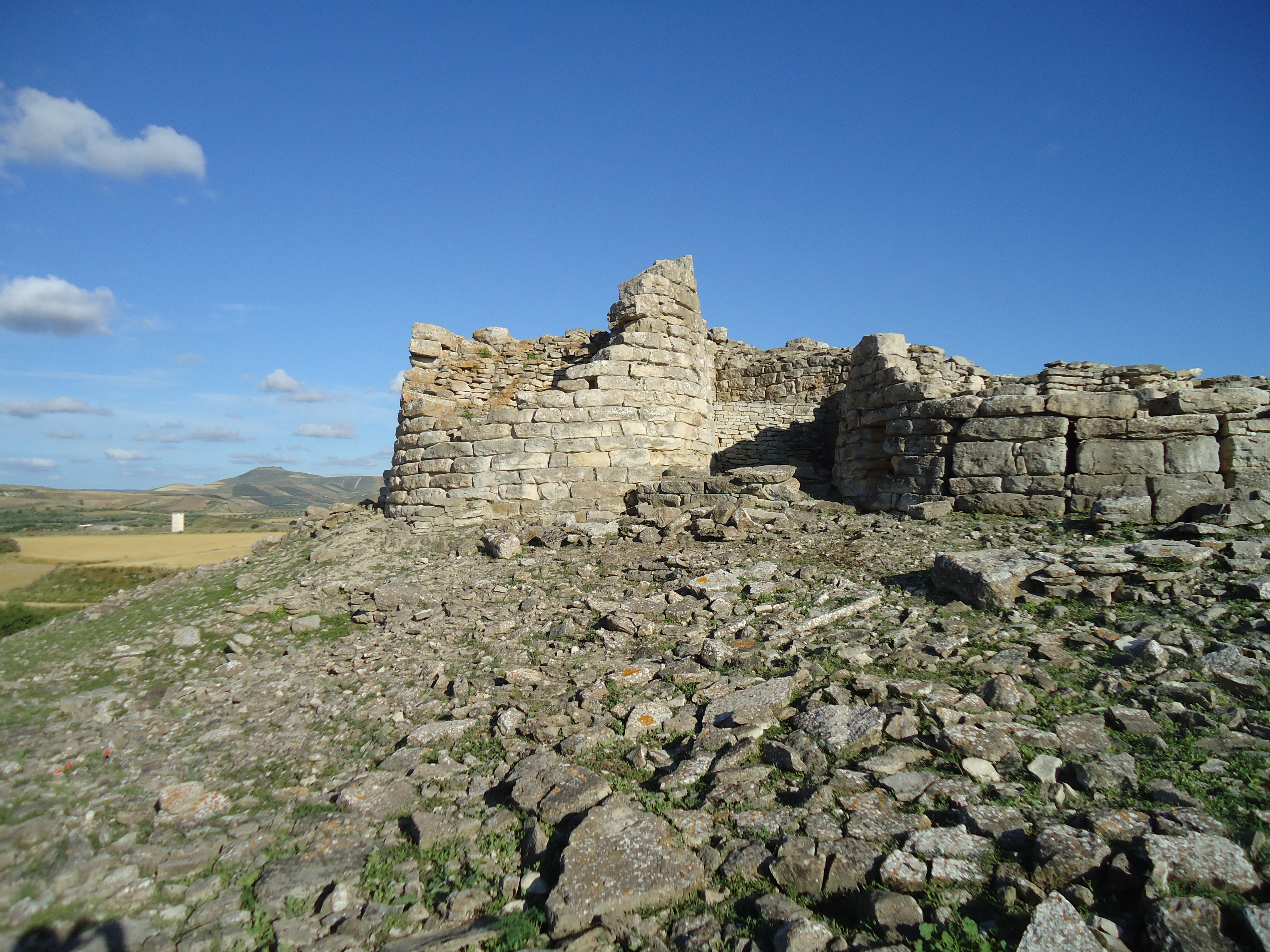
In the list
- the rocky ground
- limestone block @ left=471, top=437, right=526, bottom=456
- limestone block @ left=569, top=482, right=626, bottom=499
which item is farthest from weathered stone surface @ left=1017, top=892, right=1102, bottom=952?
limestone block @ left=471, top=437, right=526, bottom=456

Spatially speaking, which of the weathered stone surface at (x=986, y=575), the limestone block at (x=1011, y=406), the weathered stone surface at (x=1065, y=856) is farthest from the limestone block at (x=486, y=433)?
the weathered stone surface at (x=1065, y=856)

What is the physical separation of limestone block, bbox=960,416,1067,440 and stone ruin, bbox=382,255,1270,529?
18 mm

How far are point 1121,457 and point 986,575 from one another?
3.87m

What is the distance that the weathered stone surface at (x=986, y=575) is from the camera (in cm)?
554

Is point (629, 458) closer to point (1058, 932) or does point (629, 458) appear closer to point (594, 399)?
point (594, 399)

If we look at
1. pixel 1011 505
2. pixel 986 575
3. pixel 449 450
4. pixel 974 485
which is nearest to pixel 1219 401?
pixel 1011 505

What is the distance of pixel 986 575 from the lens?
563cm

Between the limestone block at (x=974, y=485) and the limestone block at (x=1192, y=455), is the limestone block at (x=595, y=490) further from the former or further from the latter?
the limestone block at (x=1192, y=455)

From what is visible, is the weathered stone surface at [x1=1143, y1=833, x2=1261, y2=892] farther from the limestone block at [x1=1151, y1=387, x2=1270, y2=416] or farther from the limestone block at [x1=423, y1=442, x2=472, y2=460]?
the limestone block at [x1=423, y1=442, x2=472, y2=460]

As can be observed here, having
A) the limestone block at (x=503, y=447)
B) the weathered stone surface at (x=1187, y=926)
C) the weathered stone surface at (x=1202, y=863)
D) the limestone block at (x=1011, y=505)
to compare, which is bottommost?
the weathered stone surface at (x=1187, y=926)

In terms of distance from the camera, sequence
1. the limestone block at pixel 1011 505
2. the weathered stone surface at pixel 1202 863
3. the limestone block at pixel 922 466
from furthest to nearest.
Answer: the limestone block at pixel 922 466 < the limestone block at pixel 1011 505 < the weathered stone surface at pixel 1202 863

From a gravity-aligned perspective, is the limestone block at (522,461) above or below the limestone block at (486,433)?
below

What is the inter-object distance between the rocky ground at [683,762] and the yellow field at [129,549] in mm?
14160

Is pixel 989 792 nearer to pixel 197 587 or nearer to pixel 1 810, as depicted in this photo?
pixel 1 810
